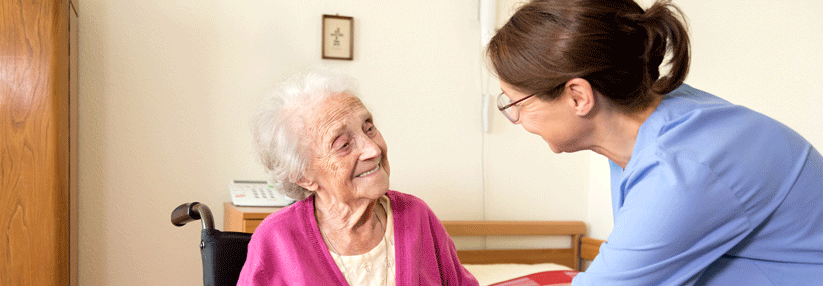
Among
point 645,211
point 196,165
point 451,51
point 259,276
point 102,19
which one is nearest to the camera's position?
point 645,211

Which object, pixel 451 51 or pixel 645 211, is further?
pixel 451 51

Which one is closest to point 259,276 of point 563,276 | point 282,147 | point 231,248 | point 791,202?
point 231,248

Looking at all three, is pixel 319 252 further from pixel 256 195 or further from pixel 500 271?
pixel 500 271

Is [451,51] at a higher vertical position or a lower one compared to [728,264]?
higher

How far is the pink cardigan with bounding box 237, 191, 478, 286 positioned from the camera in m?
1.27

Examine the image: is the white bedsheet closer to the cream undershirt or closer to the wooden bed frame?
the wooden bed frame

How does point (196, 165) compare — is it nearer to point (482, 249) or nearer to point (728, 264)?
point (482, 249)

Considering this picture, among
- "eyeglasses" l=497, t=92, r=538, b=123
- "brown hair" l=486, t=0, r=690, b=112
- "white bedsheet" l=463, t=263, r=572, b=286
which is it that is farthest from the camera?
"white bedsheet" l=463, t=263, r=572, b=286

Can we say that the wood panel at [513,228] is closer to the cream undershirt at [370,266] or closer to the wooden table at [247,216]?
the wooden table at [247,216]

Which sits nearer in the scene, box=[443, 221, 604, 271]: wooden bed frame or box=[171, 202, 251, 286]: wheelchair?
box=[171, 202, 251, 286]: wheelchair

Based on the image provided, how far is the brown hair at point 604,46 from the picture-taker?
37.4 inches

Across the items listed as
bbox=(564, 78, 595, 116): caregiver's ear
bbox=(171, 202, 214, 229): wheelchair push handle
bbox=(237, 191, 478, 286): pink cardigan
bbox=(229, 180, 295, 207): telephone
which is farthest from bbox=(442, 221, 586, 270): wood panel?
bbox=(564, 78, 595, 116): caregiver's ear

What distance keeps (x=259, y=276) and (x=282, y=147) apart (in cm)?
29

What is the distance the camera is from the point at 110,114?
7.30 ft
